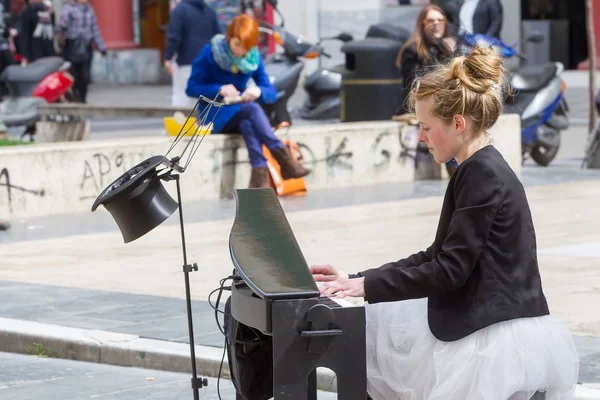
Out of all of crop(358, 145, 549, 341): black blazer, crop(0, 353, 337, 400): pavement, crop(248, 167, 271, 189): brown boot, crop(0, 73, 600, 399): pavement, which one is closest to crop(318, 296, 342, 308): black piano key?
crop(358, 145, 549, 341): black blazer

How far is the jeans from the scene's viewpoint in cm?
1152

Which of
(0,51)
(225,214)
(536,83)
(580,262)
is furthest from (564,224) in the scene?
(0,51)

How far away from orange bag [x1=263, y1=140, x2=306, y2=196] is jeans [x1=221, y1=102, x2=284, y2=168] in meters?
0.19

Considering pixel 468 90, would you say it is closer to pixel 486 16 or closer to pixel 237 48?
pixel 237 48

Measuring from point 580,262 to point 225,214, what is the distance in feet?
11.6

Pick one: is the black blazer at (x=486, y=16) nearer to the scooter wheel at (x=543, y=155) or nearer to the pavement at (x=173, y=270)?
the scooter wheel at (x=543, y=155)

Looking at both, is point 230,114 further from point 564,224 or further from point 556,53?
point 556,53

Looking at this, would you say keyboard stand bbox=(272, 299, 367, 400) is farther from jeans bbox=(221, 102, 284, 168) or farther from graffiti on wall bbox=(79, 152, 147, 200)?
jeans bbox=(221, 102, 284, 168)

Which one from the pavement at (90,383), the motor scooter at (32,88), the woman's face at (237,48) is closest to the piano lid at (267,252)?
the pavement at (90,383)

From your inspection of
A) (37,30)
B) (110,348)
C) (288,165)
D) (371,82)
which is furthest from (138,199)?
(37,30)

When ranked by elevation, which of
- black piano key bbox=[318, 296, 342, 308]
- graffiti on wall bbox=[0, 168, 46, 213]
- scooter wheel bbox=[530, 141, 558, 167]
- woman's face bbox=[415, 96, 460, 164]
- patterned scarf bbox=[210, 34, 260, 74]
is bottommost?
scooter wheel bbox=[530, 141, 558, 167]

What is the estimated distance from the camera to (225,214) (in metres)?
10.8

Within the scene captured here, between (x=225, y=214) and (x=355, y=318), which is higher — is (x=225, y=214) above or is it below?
below

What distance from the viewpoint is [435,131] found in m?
3.77
